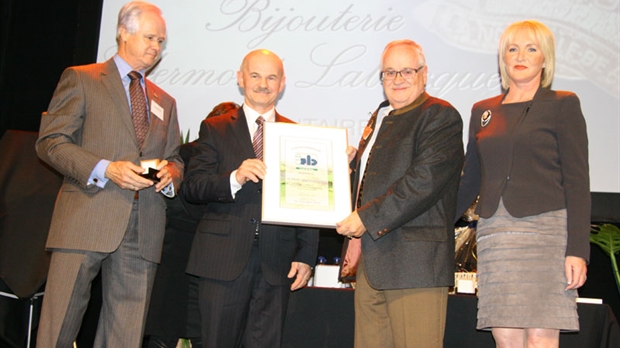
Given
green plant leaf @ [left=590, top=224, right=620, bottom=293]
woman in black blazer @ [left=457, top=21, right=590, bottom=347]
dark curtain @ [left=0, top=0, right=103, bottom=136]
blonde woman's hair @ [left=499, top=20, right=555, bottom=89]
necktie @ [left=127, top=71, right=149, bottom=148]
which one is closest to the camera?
woman in black blazer @ [left=457, top=21, right=590, bottom=347]

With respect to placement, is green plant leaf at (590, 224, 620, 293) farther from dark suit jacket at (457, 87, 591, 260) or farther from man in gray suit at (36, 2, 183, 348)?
man in gray suit at (36, 2, 183, 348)

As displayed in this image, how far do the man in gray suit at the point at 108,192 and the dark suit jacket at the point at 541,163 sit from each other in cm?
141

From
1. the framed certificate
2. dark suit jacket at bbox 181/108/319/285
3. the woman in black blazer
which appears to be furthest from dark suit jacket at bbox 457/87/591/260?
dark suit jacket at bbox 181/108/319/285

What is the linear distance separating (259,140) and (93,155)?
0.74m

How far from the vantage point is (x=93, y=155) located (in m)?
2.63

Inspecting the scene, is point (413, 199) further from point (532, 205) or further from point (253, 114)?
point (253, 114)

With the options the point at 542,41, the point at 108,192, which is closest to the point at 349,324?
the point at 108,192

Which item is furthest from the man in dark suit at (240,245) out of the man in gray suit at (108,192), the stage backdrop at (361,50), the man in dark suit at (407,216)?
the stage backdrop at (361,50)

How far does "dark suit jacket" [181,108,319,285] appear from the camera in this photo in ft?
8.79

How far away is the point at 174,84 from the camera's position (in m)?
4.65

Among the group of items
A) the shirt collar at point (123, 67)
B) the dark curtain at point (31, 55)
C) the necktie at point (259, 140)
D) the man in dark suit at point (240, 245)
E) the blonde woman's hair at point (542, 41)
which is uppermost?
the dark curtain at point (31, 55)

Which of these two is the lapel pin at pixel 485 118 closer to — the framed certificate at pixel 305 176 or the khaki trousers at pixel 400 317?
the framed certificate at pixel 305 176

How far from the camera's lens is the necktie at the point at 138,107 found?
2842 mm

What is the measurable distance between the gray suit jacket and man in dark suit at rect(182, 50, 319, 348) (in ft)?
0.69
